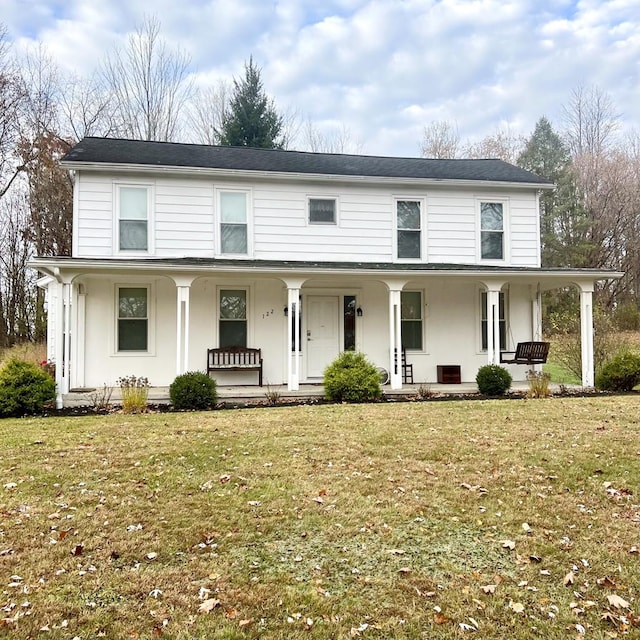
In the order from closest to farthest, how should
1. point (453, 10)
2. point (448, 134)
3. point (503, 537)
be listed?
1. point (503, 537)
2. point (453, 10)
3. point (448, 134)

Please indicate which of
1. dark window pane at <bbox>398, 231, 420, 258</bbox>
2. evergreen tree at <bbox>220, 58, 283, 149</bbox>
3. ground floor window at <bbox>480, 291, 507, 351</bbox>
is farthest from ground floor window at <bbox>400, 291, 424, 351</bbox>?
evergreen tree at <bbox>220, 58, 283, 149</bbox>

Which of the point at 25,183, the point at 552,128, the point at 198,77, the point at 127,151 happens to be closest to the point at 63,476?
the point at 127,151

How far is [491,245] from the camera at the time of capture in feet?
41.2

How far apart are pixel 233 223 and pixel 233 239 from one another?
38 cm

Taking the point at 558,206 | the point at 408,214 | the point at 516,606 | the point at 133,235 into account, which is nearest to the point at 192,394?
the point at 133,235

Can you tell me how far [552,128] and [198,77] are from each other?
71.7 ft

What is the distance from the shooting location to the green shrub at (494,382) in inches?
406

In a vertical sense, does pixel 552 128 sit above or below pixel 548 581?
above

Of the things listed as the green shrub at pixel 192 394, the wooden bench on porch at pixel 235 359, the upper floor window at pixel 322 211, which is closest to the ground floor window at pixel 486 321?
the upper floor window at pixel 322 211

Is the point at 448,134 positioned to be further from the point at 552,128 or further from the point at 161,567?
the point at 161,567

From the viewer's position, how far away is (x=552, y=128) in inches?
1219

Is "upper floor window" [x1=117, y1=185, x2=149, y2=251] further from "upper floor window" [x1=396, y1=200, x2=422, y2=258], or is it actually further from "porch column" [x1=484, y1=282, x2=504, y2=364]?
"porch column" [x1=484, y1=282, x2=504, y2=364]

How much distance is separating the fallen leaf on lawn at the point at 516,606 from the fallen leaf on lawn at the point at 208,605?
5.40 feet

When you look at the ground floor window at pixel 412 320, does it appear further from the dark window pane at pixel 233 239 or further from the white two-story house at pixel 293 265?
the dark window pane at pixel 233 239
